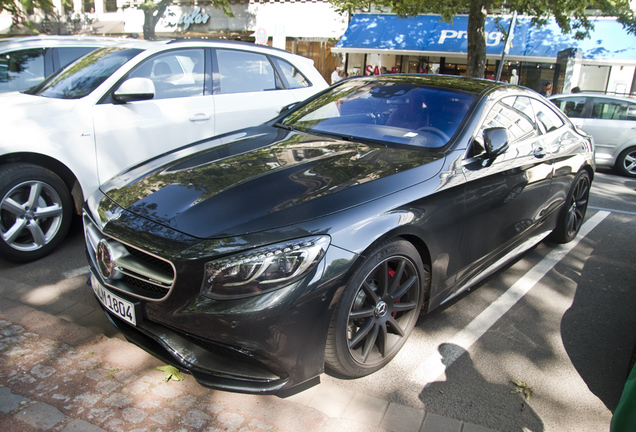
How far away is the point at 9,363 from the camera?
2.75 meters

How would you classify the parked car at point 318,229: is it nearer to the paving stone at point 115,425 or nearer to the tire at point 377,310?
the tire at point 377,310

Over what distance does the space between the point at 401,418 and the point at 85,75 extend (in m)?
4.03

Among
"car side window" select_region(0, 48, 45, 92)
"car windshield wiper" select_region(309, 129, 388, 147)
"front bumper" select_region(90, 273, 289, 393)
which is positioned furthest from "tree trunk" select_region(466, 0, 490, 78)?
"front bumper" select_region(90, 273, 289, 393)

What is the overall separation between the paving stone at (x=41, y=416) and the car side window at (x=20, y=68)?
506 cm

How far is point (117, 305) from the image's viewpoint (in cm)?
254

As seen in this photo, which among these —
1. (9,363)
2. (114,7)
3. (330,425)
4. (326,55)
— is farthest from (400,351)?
(114,7)

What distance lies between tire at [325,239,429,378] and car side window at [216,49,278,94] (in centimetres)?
335

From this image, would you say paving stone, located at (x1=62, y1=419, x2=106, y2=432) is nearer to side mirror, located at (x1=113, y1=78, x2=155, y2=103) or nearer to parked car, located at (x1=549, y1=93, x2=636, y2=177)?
side mirror, located at (x1=113, y1=78, x2=155, y2=103)

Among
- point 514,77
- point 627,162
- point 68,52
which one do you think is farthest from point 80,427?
point 514,77

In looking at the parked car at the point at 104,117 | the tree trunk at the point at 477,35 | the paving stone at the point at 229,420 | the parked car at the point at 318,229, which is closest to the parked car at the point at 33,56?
the parked car at the point at 104,117

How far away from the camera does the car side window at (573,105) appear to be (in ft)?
34.6

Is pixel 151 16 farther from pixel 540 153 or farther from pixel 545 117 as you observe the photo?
pixel 540 153

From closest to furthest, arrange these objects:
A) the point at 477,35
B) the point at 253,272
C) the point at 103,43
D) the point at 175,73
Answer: the point at 253,272 < the point at 175,73 < the point at 103,43 < the point at 477,35

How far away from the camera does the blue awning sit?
16.8 meters
